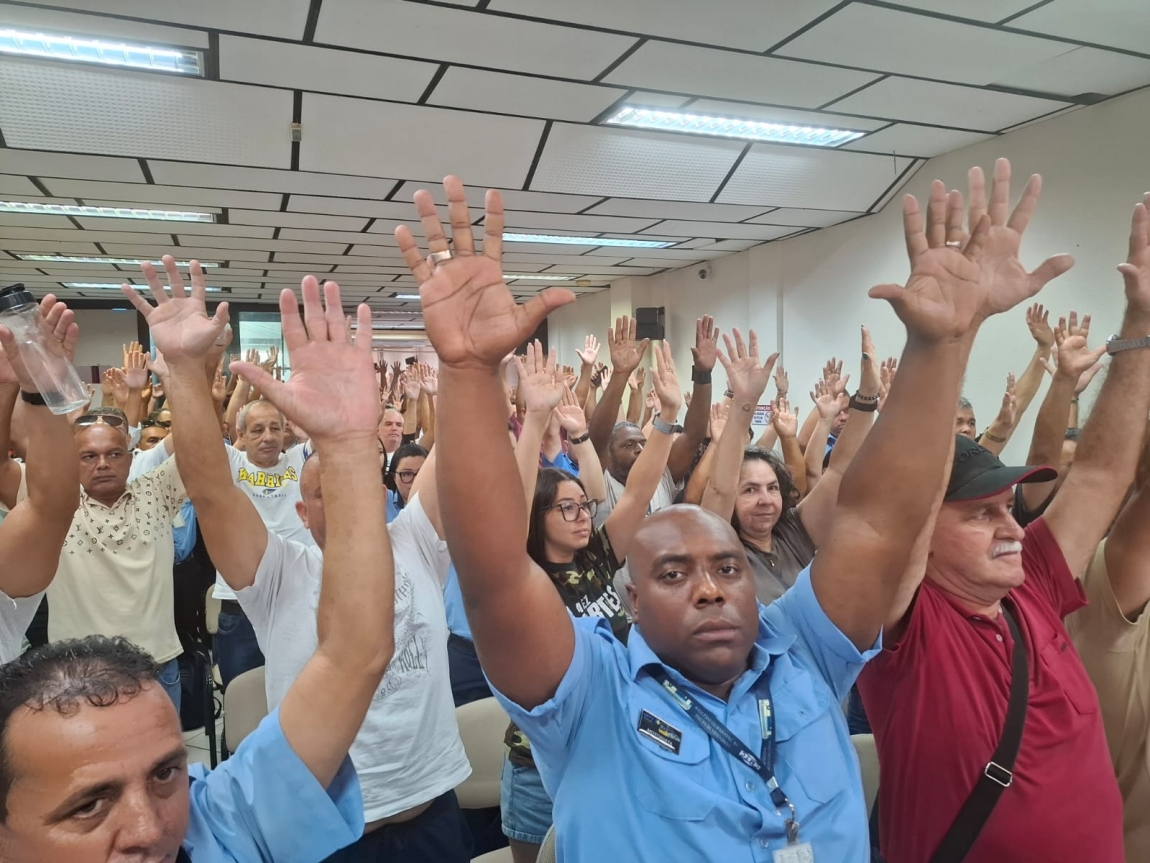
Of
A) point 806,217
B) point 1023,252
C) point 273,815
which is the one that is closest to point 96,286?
point 806,217

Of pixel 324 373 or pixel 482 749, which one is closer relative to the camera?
pixel 324 373

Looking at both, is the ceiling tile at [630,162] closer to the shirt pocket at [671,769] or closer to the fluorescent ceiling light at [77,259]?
the shirt pocket at [671,769]

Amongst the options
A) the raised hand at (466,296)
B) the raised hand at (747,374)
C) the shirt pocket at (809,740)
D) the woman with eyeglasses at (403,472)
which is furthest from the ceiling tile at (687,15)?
the shirt pocket at (809,740)

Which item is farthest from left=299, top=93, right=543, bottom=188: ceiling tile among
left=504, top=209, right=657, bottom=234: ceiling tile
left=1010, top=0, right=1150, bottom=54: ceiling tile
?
left=1010, top=0, right=1150, bottom=54: ceiling tile

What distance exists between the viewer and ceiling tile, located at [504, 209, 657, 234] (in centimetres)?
585

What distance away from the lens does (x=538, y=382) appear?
1.92 metres

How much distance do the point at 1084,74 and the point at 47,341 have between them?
4554 mm

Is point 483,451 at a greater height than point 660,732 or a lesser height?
greater

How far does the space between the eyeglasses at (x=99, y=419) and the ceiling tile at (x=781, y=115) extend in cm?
320

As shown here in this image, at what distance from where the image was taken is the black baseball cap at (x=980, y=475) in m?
1.37

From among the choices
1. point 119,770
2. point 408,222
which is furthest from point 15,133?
point 119,770

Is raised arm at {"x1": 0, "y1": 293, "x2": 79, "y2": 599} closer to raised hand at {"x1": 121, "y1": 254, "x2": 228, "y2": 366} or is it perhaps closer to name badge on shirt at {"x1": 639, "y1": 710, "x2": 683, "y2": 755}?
raised hand at {"x1": 121, "y1": 254, "x2": 228, "y2": 366}

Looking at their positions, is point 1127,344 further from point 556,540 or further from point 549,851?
point 549,851

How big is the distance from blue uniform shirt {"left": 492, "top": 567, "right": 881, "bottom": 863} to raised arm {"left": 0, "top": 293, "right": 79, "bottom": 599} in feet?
3.58
